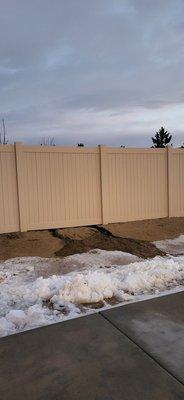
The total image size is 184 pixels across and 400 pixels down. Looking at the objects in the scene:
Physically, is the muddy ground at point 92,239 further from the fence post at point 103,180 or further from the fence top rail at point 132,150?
the fence top rail at point 132,150

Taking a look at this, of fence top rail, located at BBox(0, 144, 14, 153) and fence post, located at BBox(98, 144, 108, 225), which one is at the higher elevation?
fence top rail, located at BBox(0, 144, 14, 153)

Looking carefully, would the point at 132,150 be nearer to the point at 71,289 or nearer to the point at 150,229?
the point at 150,229

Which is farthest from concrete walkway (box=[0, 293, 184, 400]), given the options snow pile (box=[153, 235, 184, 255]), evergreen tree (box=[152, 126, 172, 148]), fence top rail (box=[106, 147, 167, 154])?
evergreen tree (box=[152, 126, 172, 148])

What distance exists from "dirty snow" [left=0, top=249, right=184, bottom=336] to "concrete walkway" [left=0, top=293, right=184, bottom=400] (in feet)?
0.99

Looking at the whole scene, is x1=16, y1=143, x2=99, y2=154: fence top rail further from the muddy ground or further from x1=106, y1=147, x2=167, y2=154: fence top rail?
A: the muddy ground

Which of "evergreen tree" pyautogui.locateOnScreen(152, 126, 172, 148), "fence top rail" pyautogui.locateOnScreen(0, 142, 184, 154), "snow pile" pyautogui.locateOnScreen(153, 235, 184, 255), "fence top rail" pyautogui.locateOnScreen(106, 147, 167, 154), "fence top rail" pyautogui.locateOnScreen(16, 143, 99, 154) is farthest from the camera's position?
"evergreen tree" pyautogui.locateOnScreen(152, 126, 172, 148)

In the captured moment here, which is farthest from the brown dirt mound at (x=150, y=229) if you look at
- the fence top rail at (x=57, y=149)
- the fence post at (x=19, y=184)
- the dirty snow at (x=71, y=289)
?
the dirty snow at (x=71, y=289)

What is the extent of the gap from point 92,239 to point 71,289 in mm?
4267

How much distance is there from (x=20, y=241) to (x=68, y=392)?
624 centimetres

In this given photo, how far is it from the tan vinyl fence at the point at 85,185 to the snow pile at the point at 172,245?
190 centimetres

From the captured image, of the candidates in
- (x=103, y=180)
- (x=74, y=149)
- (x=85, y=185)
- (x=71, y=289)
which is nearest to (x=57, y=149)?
(x=74, y=149)

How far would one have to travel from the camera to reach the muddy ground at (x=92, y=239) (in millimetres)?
7925

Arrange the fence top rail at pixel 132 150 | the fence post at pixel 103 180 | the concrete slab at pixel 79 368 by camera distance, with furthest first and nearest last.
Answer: the fence top rail at pixel 132 150
the fence post at pixel 103 180
the concrete slab at pixel 79 368

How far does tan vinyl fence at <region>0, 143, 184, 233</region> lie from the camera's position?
9.27 meters
